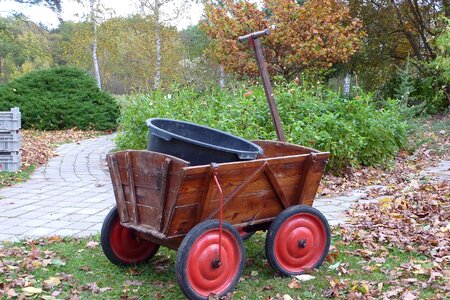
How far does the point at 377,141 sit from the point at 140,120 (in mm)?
3853

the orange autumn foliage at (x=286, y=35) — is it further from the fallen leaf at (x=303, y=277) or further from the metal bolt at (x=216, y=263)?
the metal bolt at (x=216, y=263)

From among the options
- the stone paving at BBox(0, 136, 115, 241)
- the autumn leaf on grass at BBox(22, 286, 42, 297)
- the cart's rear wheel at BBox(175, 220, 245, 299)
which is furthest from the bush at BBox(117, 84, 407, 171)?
the autumn leaf on grass at BBox(22, 286, 42, 297)

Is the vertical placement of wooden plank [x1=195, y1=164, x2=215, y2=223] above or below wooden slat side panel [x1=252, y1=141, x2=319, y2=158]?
below

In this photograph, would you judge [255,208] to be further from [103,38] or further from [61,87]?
[103,38]

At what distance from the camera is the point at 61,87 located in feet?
51.4

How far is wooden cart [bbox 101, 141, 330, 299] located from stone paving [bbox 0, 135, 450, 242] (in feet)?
4.40

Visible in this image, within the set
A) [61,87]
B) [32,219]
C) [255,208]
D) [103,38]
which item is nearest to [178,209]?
[255,208]

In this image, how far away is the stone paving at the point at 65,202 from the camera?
480 centimetres

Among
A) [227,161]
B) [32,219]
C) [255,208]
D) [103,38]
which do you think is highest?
[103,38]

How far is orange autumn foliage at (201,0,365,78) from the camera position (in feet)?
44.9

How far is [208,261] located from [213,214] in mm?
300

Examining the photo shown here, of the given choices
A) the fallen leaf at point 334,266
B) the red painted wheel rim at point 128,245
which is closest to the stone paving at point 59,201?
the red painted wheel rim at point 128,245

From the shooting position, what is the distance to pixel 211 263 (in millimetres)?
3064

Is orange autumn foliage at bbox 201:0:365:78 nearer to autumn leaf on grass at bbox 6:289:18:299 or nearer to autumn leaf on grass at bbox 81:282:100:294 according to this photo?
autumn leaf on grass at bbox 81:282:100:294
